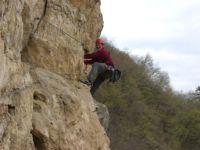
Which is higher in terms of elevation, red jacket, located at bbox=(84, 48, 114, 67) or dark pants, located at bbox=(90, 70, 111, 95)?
red jacket, located at bbox=(84, 48, 114, 67)

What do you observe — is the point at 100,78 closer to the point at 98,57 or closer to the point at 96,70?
the point at 96,70

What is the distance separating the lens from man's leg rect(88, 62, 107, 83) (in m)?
11.5

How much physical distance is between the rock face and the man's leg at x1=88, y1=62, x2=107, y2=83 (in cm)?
51

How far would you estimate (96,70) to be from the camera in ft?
38.3

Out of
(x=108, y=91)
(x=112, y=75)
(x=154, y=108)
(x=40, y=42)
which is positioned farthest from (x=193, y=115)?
(x=40, y=42)

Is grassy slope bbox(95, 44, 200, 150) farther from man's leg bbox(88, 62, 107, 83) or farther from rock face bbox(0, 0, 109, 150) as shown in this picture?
rock face bbox(0, 0, 109, 150)

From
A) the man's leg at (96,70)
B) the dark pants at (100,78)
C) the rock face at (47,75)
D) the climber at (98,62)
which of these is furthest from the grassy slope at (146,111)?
the rock face at (47,75)

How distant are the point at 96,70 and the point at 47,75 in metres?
2.60

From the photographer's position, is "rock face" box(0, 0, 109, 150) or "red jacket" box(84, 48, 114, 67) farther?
"red jacket" box(84, 48, 114, 67)

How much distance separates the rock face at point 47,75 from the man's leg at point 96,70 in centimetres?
51

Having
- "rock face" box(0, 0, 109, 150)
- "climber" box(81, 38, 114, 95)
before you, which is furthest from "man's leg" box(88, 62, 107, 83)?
"rock face" box(0, 0, 109, 150)

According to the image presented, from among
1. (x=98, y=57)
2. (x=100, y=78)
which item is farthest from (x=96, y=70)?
(x=100, y=78)

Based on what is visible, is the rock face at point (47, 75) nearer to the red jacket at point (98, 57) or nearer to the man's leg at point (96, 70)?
the red jacket at point (98, 57)

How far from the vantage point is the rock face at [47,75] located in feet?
21.7
